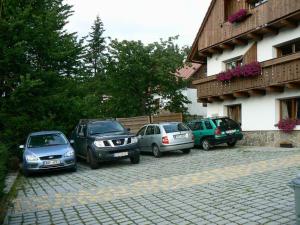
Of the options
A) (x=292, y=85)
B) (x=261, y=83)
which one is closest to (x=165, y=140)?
(x=261, y=83)

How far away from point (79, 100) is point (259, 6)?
11.1 meters

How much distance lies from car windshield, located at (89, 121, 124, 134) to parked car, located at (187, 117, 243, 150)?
5.30 m

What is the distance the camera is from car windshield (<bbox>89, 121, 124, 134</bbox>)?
15867mm

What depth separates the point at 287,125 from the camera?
1841 cm

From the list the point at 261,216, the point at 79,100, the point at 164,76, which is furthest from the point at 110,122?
the point at 164,76

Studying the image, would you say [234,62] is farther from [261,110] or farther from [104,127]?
[104,127]

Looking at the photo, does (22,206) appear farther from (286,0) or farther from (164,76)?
(164,76)

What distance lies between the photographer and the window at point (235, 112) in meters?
22.9

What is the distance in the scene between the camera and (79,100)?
1977 cm

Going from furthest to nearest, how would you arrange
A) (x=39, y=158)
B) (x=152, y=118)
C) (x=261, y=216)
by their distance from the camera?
(x=152, y=118) → (x=39, y=158) → (x=261, y=216)

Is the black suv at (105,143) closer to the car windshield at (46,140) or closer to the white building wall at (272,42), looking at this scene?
the car windshield at (46,140)

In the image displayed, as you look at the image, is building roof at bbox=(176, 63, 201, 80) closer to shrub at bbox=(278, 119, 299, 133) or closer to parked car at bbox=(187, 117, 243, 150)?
parked car at bbox=(187, 117, 243, 150)

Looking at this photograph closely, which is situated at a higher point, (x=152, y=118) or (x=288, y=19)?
(x=288, y=19)

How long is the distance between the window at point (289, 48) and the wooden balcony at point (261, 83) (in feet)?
5.32
